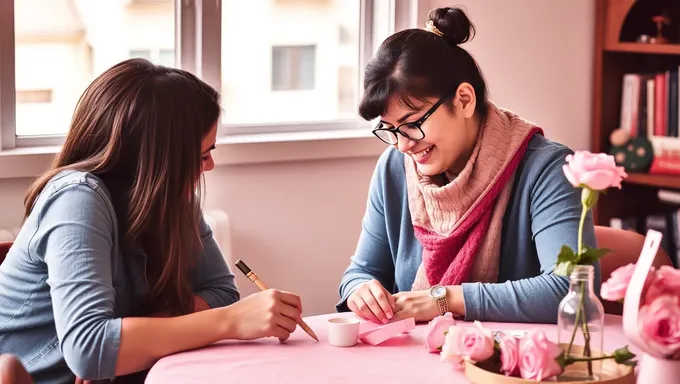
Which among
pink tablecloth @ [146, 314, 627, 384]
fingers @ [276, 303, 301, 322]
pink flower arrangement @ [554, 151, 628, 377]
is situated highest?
pink flower arrangement @ [554, 151, 628, 377]

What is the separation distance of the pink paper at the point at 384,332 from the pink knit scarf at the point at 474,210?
319mm

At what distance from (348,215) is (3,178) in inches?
42.3

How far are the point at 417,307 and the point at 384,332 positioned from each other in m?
0.16

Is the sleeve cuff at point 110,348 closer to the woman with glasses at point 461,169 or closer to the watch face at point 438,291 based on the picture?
the woman with glasses at point 461,169

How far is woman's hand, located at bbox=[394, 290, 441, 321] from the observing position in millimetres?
1792

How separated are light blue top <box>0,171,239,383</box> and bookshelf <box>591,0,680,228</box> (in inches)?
84.9

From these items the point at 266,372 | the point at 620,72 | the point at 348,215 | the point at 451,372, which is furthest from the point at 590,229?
the point at 620,72

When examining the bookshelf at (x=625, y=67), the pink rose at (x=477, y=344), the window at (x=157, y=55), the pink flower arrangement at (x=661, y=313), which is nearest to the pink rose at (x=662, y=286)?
the pink flower arrangement at (x=661, y=313)

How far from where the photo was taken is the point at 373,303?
71.0 inches

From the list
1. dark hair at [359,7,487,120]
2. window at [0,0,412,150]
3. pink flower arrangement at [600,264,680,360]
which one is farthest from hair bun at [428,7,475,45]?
window at [0,0,412,150]

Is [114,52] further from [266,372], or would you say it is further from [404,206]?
[266,372]

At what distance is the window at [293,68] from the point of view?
3033 millimetres

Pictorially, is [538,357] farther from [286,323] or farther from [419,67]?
[419,67]

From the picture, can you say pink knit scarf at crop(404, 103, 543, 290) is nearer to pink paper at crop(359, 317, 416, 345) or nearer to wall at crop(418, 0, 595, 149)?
pink paper at crop(359, 317, 416, 345)
